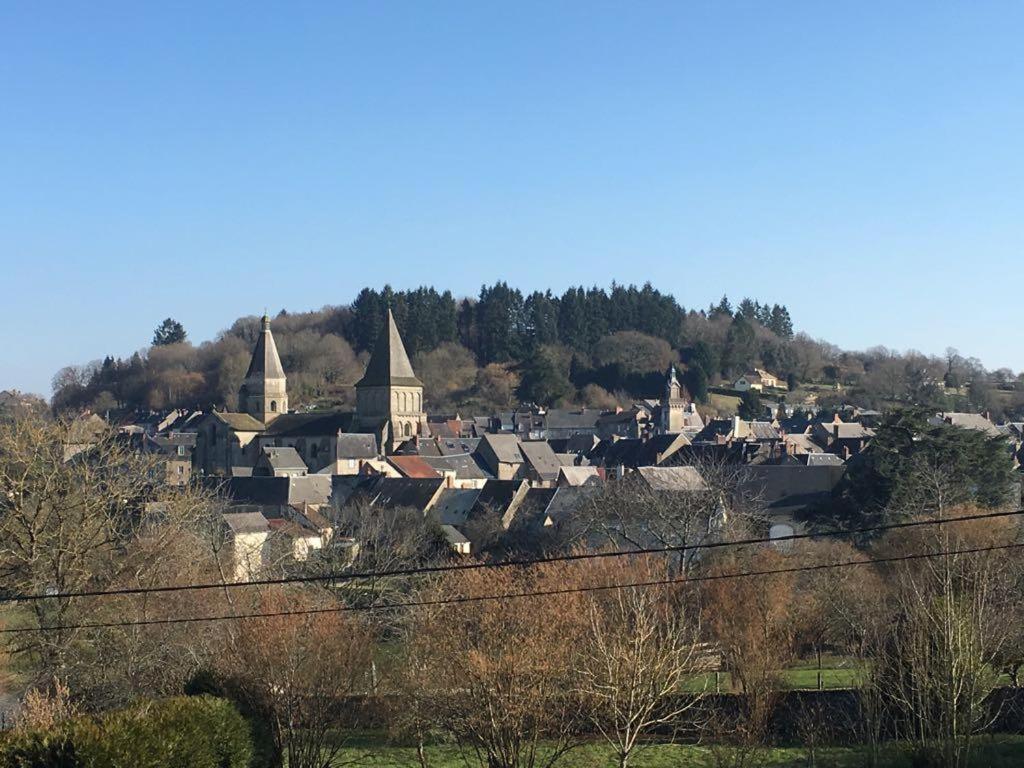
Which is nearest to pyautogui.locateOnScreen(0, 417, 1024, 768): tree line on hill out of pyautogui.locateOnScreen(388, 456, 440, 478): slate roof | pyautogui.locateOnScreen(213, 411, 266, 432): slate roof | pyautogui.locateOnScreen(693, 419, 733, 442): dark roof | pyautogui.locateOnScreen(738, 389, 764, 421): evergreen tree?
pyautogui.locateOnScreen(388, 456, 440, 478): slate roof

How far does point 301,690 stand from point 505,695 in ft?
11.7

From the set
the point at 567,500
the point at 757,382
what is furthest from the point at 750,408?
the point at 567,500

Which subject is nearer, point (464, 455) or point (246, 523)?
point (246, 523)

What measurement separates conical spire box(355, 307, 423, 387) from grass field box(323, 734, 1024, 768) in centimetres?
5946

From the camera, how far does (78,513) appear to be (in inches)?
882

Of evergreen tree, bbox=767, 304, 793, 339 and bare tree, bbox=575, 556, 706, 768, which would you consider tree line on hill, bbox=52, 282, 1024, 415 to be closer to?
evergreen tree, bbox=767, 304, 793, 339

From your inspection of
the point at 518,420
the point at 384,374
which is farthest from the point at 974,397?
the point at 384,374

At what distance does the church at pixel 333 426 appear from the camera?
7812 cm

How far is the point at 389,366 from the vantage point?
79750mm

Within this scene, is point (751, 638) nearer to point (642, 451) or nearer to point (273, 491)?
point (273, 491)

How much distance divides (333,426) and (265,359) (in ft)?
34.2

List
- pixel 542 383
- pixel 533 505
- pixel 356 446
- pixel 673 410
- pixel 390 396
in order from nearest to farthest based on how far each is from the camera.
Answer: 1. pixel 533 505
2. pixel 356 446
3. pixel 390 396
4. pixel 673 410
5. pixel 542 383

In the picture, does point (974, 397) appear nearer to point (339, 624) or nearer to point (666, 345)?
point (666, 345)

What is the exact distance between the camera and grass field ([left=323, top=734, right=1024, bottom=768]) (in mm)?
18359
